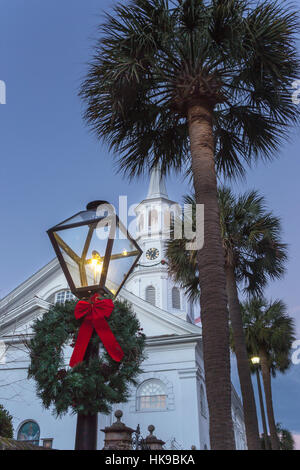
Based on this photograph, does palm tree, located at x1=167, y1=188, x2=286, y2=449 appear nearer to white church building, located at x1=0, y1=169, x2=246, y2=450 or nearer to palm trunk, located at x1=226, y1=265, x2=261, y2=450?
palm trunk, located at x1=226, y1=265, x2=261, y2=450

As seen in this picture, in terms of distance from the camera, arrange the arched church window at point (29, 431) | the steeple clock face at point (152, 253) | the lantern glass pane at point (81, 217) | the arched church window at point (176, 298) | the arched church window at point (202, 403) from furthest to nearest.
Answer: the steeple clock face at point (152, 253) < the arched church window at point (176, 298) < the arched church window at point (202, 403) < the arched church window at point (29, 431) < the lantern glass pane at point (81, 217)

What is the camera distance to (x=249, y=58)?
8.12 metres

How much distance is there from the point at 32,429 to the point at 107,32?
18.3 meters

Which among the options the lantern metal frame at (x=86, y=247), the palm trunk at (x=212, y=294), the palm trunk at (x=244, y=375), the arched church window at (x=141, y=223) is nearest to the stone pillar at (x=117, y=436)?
the palm trunk at (x=244, y=375)

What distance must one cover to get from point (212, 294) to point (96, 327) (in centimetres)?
222

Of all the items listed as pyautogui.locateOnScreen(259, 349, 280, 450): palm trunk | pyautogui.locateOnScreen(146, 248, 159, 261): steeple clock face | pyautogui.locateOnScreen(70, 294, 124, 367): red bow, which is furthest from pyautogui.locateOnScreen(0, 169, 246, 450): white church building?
pyautogui.locateOnScreen(146, 248, 159, 261): steeple clock face

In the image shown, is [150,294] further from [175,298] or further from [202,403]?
[202,403]

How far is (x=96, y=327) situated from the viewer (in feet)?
15.1

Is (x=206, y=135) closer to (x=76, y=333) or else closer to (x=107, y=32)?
(x=107, y=32)

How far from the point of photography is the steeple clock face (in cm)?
3983

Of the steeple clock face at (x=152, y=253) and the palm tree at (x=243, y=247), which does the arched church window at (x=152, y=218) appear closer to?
the steeple clock face at (x=152, y=253)

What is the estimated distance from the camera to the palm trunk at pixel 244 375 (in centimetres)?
1117

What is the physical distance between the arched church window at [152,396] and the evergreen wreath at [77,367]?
52.0 feet

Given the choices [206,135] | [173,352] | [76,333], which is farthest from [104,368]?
[173,352]
